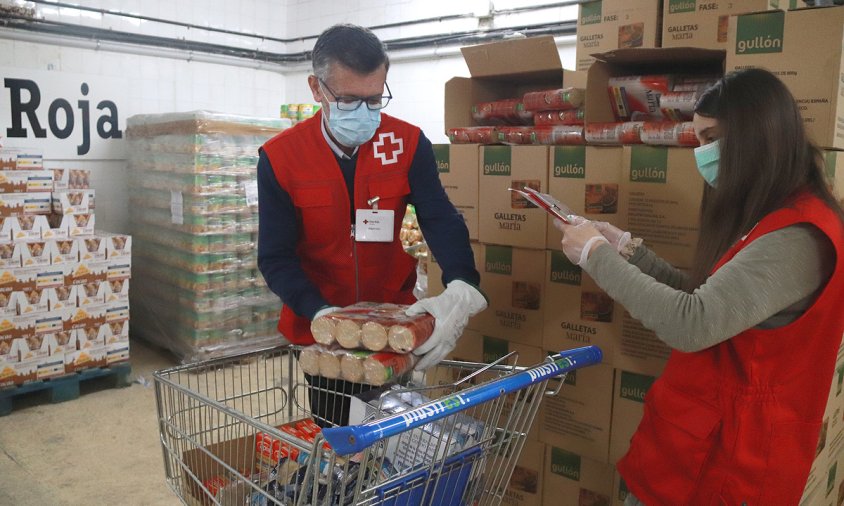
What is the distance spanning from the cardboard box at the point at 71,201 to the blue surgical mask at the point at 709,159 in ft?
12.8

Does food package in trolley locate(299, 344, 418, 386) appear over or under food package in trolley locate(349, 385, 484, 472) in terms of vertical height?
over

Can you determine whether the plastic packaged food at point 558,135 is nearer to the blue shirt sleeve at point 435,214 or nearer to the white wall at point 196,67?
the blue shirt sleeve at point 435,214

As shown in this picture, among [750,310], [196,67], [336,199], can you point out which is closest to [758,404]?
[750,310]

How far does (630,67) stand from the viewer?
2395mm

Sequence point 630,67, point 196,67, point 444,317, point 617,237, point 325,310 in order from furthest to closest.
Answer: point 196,67 → point 630,67 → point 617,237 → point 325,310 → point 444,317

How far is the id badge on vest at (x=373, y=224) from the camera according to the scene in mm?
1984

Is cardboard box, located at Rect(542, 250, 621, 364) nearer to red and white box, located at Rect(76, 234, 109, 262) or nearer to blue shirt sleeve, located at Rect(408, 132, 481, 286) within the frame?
blue shirt sleeve, located at Rect(408, 132, 481, 286)

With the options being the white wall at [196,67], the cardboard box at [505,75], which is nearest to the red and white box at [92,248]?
the white wall at [196,67]

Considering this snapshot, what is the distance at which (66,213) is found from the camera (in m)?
4.22

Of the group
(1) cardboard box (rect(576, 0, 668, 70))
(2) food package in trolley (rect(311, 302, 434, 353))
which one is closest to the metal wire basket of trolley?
(2) food package in trolley (rect(311, 302, 434, 353))

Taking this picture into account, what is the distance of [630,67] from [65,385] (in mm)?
3868

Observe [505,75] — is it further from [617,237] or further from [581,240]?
[581,240]

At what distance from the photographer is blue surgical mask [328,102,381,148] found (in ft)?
6.27

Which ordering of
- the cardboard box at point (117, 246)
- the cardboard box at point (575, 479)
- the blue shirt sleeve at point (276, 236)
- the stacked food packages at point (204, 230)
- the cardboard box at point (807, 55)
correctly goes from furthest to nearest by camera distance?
the stacked food packages at point (204, 230), the cardboard box at point (117, 246), the cardboard box at point (575, 479), the blue shirt sleeve at point (276, 236), the cardboard box at point (807, 55)
